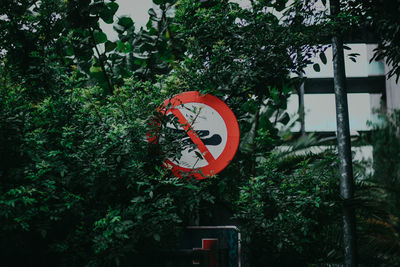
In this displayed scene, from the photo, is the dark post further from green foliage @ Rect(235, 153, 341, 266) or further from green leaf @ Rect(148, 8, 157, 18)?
green leaf @ Rect(148, 8, 157, 18)

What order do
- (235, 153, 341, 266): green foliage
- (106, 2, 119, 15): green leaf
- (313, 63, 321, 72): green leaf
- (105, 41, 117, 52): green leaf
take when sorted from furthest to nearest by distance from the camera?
(105, 41, 117, 52): green leaf, (106, 2, 119, 15): green leaf, (313, 63, 321, 72): green leaf, (235, 153, 341, 266): green foliage

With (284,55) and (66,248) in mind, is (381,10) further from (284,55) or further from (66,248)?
(66,248)

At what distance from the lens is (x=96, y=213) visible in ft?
8.77

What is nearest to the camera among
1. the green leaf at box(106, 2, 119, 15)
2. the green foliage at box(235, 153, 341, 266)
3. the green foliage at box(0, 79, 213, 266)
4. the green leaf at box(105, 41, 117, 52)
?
the green foliage at box(0, 79, 213, 266)

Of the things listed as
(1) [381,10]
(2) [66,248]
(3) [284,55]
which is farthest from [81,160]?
(1) [381,10]

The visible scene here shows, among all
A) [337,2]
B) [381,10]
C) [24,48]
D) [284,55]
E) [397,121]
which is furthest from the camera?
[397,121]

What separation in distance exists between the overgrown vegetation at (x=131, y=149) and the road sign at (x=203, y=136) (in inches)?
3.3

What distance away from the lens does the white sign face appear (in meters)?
2.76

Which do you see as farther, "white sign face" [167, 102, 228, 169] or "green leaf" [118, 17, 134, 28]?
"green leaf" [118, 17, 134, 28]

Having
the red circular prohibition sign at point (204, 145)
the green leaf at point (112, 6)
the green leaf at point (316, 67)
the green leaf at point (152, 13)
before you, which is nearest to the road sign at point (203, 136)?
the red circular prohibition sign at point (204, 145)

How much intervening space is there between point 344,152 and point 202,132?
2043 millimetres

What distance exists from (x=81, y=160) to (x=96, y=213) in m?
0.35

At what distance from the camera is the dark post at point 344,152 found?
4078 mm

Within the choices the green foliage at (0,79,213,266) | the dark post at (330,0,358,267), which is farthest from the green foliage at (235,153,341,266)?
the dark post at (330,0,358,267)
